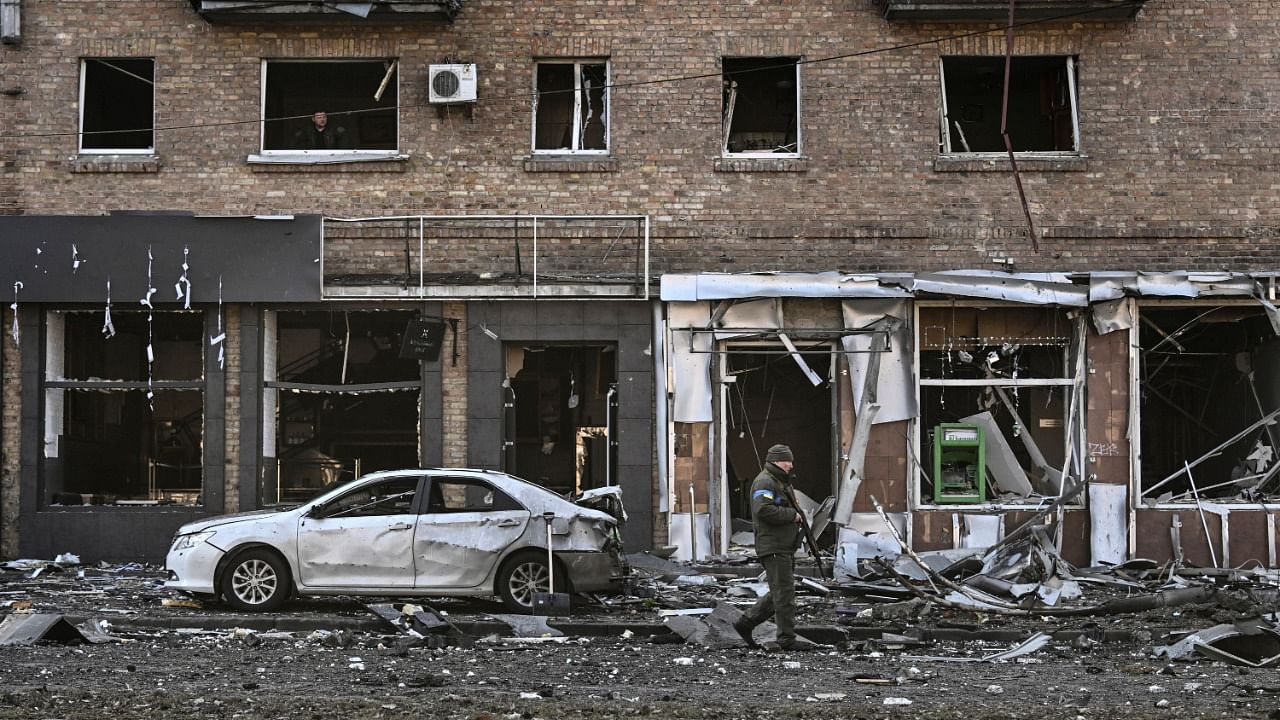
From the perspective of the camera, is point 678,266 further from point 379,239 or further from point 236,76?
point 236,76

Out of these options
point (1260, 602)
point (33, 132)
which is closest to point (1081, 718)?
point (1260, 602)

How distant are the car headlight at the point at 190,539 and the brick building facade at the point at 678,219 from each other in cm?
388

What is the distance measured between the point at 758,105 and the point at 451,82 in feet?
12.2

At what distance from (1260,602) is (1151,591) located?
5.72 ft

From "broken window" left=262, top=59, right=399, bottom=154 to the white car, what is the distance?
569cm

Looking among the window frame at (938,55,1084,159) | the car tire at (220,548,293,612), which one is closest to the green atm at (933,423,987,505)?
the window frame at (938,55,1084,159)

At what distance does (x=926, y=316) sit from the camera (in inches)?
723

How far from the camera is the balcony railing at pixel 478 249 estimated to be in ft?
59.9

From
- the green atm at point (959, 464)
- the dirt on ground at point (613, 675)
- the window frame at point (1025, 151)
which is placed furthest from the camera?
the window frame at point (1025, 151)

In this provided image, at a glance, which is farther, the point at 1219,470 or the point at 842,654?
the point at 1219,470

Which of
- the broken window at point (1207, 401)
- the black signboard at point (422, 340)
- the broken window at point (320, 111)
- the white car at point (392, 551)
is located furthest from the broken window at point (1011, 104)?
the white car at point (392, 551)

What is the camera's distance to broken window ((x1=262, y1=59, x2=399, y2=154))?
1861cm

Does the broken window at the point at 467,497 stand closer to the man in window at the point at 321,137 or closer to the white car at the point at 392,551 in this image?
the white car at the point at 392,551

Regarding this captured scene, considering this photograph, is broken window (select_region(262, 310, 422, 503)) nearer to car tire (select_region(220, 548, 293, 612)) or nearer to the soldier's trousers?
car tire (select_region(220, 548, 293, 612))
